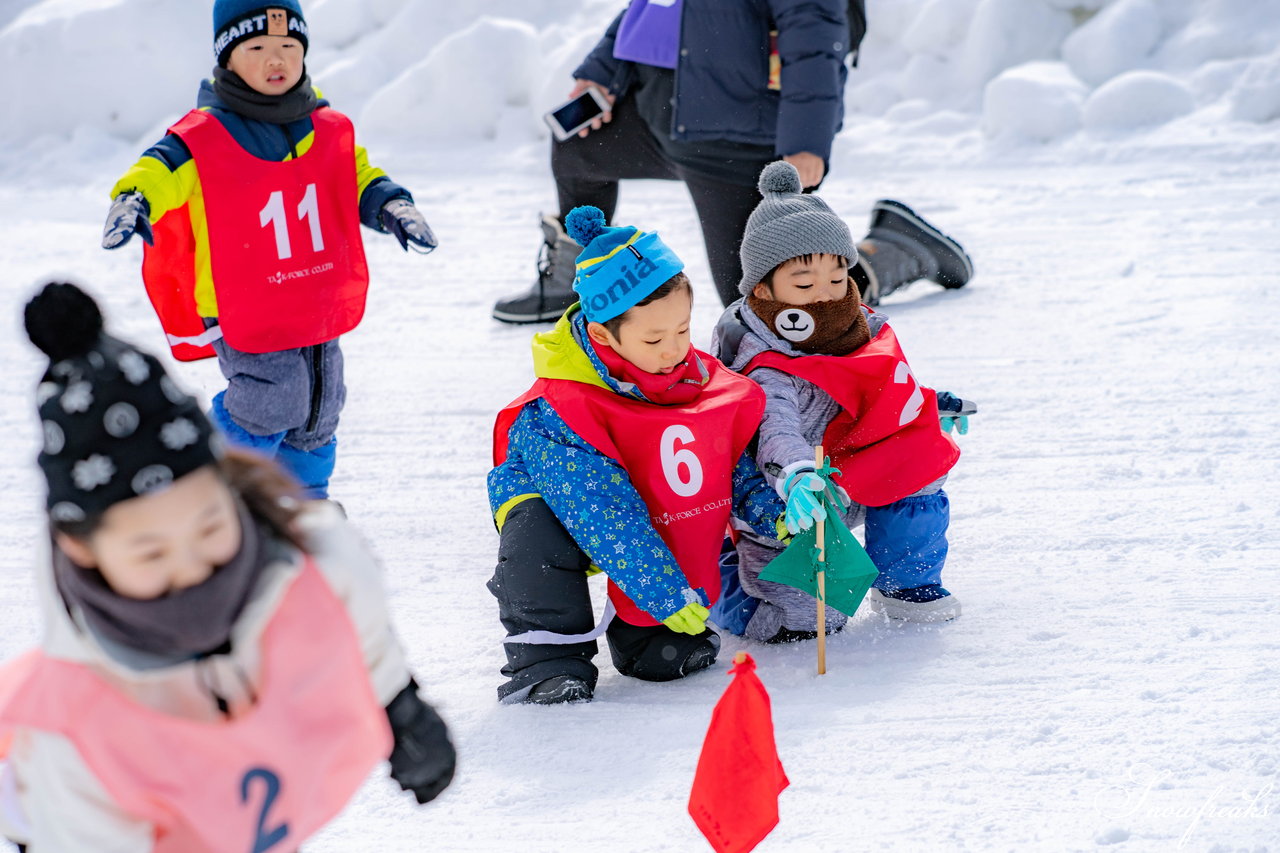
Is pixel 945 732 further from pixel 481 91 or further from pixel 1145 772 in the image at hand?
pixel 481 91

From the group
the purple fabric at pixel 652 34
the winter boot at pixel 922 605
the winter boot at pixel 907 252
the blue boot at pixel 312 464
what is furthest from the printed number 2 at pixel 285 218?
the winter boot at pixel 907 252

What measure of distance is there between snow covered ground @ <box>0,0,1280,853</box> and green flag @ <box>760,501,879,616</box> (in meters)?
0.19

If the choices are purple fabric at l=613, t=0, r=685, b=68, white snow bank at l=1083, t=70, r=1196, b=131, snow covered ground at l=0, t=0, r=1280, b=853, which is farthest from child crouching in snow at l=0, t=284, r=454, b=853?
white snow bank at l=1083, t=70, r=1196, b=131

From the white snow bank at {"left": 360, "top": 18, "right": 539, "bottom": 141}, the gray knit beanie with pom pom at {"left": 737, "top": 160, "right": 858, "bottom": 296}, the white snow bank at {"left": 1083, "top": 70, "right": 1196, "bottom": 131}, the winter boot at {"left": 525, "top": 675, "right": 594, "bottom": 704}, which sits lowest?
the winter boot at {"left": 525, "top": 675, "right": 594, "bottom": 704}

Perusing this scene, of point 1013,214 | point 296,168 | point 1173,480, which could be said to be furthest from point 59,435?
point 1013,214

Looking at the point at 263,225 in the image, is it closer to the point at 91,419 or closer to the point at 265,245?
the point at 265,245

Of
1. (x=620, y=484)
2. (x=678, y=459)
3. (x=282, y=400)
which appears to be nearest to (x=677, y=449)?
(x=678, y=459)

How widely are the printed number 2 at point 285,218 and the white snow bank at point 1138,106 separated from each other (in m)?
5.58

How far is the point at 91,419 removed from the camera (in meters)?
1.32

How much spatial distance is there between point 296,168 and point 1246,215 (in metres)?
4.52

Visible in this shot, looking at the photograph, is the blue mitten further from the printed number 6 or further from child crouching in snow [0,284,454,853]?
child crouching in snow [0,284,454,853]

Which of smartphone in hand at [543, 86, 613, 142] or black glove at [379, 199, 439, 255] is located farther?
smartphone in hand at [543, 86, 613, 142]

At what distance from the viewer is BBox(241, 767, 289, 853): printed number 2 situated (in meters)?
1.37

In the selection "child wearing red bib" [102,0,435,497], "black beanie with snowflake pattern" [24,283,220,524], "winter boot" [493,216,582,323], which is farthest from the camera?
"winter boot" [493,216,582,323]
